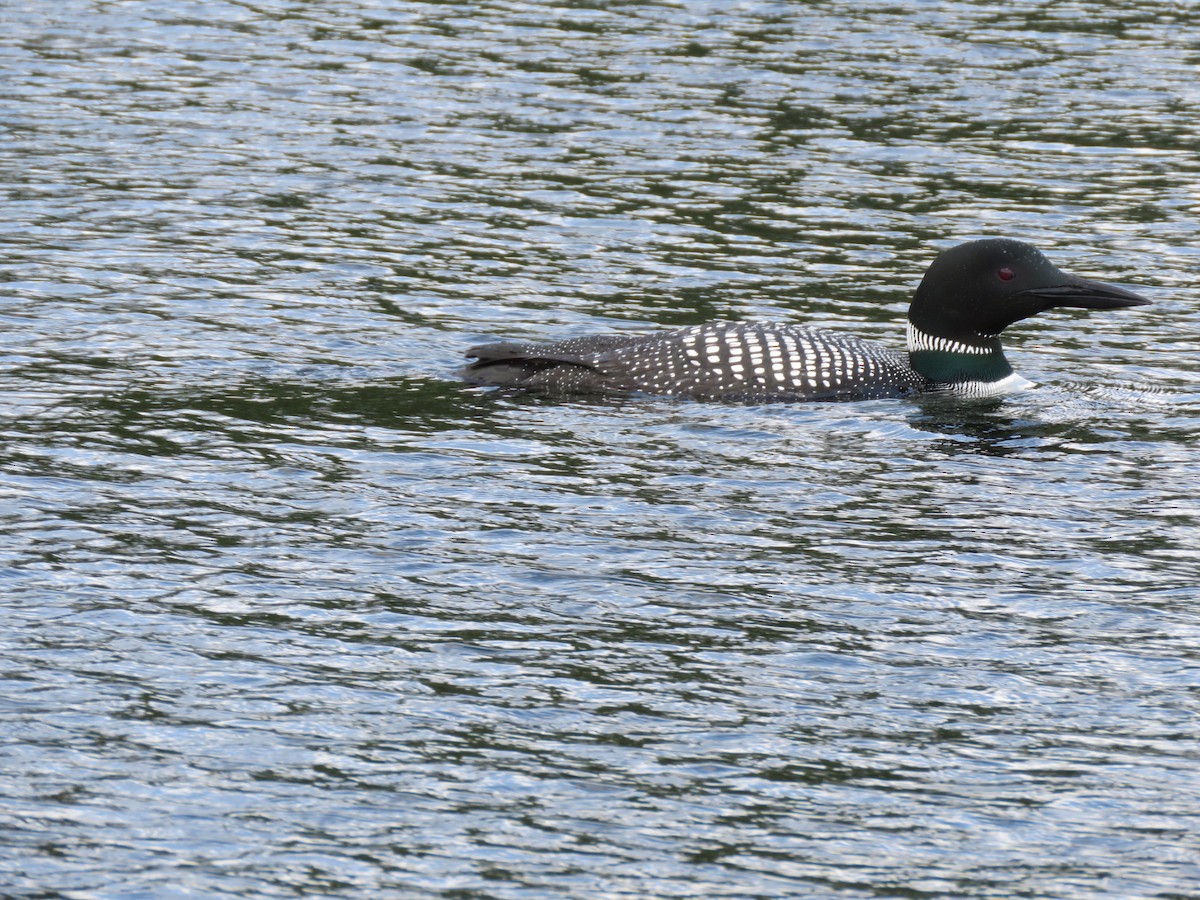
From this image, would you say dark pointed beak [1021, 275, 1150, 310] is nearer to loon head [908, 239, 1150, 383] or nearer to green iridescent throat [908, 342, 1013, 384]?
loon head [908, 239, 1150, 383]

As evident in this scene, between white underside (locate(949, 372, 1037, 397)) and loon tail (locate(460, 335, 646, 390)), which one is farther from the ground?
loon tail (locate(460, 335, 646, 390))

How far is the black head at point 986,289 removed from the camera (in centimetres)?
1241

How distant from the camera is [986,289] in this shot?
12500mm

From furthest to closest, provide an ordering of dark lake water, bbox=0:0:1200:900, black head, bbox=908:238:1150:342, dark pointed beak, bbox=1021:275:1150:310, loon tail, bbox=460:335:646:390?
black head, bbox=908:238:1150:342 → dark pointed beak, bbox=1021:275:1150:310 → loon tail, bbox=460:335:646:390 → dark lake water, bbox=0:0:1200:900

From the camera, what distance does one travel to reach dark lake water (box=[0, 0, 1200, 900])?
656 cm

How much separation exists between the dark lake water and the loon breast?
17 cm

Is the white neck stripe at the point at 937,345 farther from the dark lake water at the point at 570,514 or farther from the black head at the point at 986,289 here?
the dark lake water at the point at 570,514

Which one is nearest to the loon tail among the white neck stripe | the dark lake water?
the dark lake water

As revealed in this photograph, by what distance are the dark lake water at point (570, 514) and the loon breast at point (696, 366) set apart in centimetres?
17

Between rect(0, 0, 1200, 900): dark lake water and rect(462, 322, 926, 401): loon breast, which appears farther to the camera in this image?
rect(462, 322, 926, 401): loon breast

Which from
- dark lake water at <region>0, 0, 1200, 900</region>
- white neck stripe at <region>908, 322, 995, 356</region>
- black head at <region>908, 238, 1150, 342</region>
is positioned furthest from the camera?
white neck stripe at <region>908, 322, 995, 356</region>

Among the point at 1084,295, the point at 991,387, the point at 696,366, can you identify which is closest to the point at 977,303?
the point at 991,387

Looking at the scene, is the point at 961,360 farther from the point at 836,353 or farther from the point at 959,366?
the point at 836,353

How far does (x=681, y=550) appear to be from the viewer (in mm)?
9211
